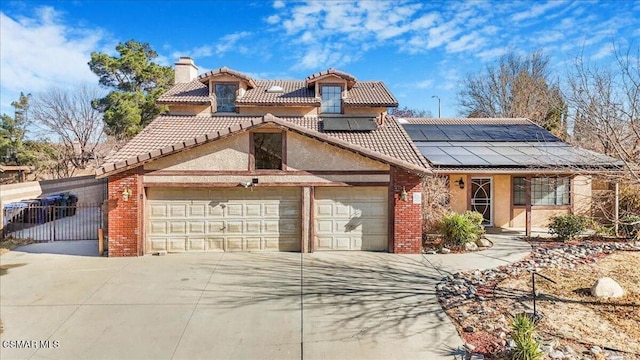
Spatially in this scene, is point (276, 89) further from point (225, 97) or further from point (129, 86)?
point (129, 86)

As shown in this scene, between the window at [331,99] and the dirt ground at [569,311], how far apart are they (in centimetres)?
1070

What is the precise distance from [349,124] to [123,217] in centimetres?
935

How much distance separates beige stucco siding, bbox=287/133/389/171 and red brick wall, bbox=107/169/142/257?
5.17 m

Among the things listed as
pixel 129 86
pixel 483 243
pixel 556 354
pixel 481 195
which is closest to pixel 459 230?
pixel 483 243

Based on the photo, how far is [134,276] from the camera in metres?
9.52

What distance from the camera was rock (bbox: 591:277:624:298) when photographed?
767 centimetres

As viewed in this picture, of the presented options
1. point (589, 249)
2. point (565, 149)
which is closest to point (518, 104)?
point (565, 149)

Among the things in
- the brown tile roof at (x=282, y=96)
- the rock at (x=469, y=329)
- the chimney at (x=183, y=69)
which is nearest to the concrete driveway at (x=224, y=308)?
the rock at (x=469, y=329)

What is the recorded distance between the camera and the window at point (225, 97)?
Answer: 54.6ft

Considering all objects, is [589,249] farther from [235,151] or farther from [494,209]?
[235,151]

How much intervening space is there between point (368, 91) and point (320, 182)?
26.1 feet

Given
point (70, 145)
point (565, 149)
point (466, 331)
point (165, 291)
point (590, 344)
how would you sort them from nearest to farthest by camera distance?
point (590, 344) < point (466, 331) < point (165, 291) < point (565, 149) < point (70, 145)

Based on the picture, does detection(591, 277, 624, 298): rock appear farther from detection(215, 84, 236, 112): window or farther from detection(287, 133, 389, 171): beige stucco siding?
detection(215, 84, 236, 112): window

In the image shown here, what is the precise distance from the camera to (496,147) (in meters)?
16.0
